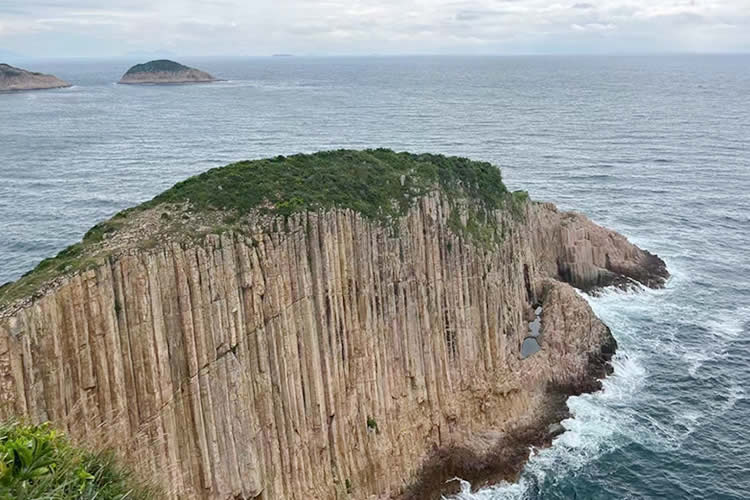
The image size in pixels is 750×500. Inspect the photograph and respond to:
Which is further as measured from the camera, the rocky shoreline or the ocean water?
the ocean water

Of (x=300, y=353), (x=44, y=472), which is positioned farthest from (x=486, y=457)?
(x=44, y=472)

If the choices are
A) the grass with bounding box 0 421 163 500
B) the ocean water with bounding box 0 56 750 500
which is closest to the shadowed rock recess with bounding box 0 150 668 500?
the ocean water with bounding box 0 56 750 500

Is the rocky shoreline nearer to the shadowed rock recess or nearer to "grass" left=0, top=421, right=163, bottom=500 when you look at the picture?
the shadowed rock recess

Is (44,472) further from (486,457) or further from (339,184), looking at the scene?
(486,457)

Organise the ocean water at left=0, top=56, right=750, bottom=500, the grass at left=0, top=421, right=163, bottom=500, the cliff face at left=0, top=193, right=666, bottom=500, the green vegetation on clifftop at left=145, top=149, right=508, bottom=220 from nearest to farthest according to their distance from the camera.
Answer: the grass at left=0, top=421, right=163, bottom=500 → the cliff face at left=0, top=193, right=666, bottom=500 → the green vegetation on clifftop at left=145, top=149, right=508, bottom=220 → the ocean water at left=0, top=56, right=750, bottom=500

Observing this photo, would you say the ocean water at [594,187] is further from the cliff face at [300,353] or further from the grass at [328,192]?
the grass at [328,192]

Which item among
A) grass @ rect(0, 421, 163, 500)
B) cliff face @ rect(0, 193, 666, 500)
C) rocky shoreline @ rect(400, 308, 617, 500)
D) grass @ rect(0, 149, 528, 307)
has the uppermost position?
grass @ rect(0, 149, 528, 307)

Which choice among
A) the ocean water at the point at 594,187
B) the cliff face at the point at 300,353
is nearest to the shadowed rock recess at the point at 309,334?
the cliff face at the point at 300,353

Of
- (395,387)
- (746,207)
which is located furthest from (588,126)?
(395,387)
